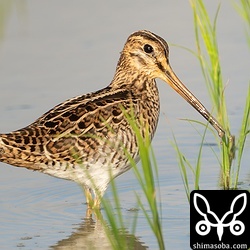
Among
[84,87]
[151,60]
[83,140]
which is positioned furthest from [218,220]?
[84,87]

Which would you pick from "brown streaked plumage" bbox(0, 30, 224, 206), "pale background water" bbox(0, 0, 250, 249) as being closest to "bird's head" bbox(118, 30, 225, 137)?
"brown streaked plumage" bbox(0, 30, 224, 206)

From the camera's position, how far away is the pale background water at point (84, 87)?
7.66 meters

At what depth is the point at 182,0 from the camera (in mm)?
12000

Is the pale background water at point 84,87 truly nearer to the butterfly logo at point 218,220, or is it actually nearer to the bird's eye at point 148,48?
the bird's eye at point 148,48

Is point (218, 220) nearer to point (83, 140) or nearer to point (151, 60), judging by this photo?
point (83, 140)

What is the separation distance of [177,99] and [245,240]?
371cm

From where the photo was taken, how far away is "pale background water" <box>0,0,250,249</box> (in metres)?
7.66

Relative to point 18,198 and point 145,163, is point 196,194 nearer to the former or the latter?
point 145,163

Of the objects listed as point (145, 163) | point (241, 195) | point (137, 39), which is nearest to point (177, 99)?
point (137, 39)

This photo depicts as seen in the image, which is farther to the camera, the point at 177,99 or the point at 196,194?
the point at 177,99

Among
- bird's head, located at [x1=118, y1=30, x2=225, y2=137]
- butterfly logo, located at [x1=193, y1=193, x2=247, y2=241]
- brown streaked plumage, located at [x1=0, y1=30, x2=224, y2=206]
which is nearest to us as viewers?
butterfly logo, located at [x1=193, y1=193, x2=247, y2=241]

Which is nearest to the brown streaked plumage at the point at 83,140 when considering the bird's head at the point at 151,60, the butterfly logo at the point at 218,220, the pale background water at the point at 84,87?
the bird's head at the point at 151,60

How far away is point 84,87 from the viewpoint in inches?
402

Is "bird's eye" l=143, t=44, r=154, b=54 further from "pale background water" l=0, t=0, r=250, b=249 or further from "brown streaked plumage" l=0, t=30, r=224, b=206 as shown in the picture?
"pale background water" l=0, t=0, r=250, b=249
